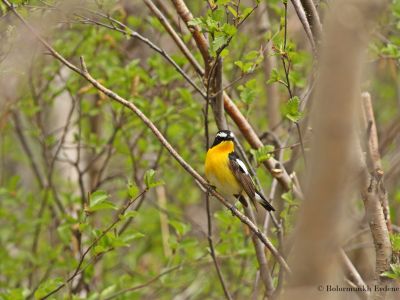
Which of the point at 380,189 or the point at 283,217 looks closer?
the point at 380,189

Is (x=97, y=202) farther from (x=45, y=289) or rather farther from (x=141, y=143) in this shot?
(x=141, y=143)

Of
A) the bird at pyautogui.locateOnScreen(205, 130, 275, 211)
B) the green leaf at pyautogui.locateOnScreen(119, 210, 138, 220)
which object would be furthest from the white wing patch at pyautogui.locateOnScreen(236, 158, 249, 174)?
the green leaf at pyautogui.locateOnScreen(119, 210, 138, 220)

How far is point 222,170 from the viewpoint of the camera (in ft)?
16.8

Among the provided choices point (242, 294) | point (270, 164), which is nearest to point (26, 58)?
point (270, 164)

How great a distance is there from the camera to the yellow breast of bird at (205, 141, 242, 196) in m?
5.11

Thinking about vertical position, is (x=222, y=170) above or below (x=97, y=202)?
above

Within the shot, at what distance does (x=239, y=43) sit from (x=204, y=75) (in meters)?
2.11

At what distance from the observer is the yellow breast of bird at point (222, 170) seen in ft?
16.8

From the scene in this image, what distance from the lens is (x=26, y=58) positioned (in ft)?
12.7

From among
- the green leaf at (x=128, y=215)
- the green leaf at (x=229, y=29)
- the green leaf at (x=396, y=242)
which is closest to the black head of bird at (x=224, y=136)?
the green leaf at (x=128, y=215)

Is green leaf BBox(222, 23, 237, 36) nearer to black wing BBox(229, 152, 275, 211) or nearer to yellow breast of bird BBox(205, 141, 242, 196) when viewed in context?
black wing BBox(229, 152, 275, 211)

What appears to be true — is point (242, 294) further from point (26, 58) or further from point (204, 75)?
point (26, 58)

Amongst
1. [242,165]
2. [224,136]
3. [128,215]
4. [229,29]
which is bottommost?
[128,215]

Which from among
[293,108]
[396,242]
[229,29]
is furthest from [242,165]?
[396,242]
